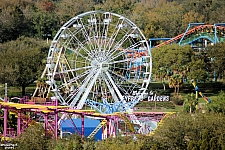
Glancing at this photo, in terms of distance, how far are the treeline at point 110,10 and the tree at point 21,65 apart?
21.7 metres

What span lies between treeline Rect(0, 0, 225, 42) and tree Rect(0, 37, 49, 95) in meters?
21.7

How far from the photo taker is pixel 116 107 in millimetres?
58219

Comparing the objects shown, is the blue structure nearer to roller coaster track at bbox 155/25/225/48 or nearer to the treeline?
roller coaster track at bbox 155/25/225/48

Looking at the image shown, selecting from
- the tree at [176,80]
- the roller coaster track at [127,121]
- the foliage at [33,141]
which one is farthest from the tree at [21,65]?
the foliage at [33,141]

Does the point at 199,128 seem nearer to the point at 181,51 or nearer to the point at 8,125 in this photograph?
the point at 8,125

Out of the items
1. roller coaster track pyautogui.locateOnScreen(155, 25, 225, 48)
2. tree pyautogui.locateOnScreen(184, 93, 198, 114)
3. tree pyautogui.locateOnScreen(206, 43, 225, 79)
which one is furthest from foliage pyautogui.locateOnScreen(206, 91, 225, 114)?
roller coaster track pyautogui.locateOnScreen(155, 25, 225, 48)

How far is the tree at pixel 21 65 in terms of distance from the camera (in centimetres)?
8019

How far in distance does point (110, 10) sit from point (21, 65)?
52.1m

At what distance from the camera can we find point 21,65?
270ft

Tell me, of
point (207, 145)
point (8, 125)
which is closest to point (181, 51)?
point (8, 125)

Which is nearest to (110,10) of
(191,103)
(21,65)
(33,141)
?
(21,65)

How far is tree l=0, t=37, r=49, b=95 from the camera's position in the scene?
80.2 metres

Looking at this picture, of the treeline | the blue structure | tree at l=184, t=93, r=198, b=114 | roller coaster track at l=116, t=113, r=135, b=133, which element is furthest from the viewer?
the treeline

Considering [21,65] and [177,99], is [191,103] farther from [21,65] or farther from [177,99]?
[21,65]
